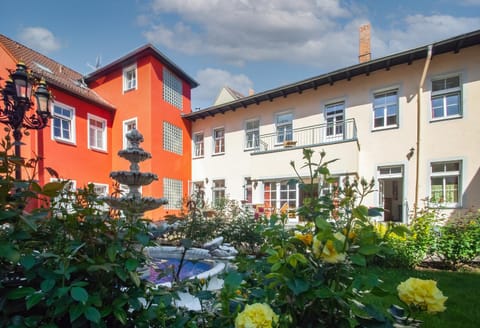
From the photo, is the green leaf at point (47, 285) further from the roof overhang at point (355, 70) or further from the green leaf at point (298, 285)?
the roof overhang at point (355, 70)

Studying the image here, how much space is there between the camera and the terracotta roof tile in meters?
10.0

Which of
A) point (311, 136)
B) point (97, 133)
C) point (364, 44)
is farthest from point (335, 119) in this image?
point (97, 133)

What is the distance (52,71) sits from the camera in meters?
11.8

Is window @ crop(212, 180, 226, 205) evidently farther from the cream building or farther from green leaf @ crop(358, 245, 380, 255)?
green leaf @ crop(358, 245, 380, 255)

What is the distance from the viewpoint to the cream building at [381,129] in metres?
8.00

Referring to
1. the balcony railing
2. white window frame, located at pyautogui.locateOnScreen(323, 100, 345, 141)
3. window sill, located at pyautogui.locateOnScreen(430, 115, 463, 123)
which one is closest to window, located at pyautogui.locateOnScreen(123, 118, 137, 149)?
the balcony railing

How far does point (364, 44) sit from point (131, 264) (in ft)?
40.9

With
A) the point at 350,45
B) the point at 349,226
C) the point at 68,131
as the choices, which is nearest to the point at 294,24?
the point at 350,45

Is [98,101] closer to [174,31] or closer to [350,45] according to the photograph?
[174,31]

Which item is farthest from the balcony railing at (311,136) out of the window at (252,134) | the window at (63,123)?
the window at (63,123)

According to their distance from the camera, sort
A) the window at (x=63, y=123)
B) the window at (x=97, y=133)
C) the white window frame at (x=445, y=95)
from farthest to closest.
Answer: the window at (x=97, y=133)
the window at (x=63, y=123)
the white window frame at (x=445, y=95)

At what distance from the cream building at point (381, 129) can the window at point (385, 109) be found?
0.03 meters

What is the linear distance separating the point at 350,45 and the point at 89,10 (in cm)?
1018

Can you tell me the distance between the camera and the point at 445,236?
5.19 metres
